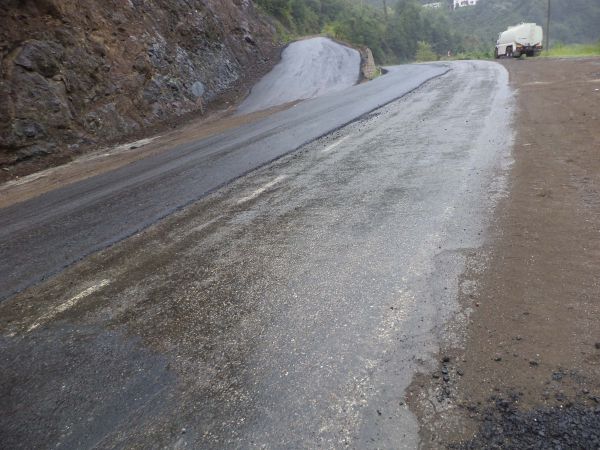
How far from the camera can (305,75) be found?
24.2m

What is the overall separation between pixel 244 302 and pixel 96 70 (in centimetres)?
1370

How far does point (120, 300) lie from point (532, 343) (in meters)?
3.34

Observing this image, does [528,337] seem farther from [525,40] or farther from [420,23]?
[420,23]

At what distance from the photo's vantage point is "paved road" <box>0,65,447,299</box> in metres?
5.39

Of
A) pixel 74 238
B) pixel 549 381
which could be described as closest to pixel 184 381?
pixel 549 381

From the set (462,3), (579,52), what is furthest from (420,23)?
(462,3)

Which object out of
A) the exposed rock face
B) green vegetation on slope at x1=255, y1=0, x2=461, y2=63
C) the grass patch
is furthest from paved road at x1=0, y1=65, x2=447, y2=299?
green vegetation on slope at x1=255, y1=0, x2=461, y2=63

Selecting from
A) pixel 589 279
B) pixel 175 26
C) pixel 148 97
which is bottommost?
pixel 589 279

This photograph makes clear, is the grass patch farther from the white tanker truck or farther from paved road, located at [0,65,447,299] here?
paved road, located at [0,65,447,299]

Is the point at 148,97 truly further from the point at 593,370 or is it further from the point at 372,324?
the point at 593,370

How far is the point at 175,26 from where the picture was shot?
19.9 m

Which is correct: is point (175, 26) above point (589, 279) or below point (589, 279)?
above

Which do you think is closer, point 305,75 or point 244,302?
point 244,302

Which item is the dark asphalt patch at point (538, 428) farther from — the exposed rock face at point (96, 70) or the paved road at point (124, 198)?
the exposed rock face at point (96, 70)
